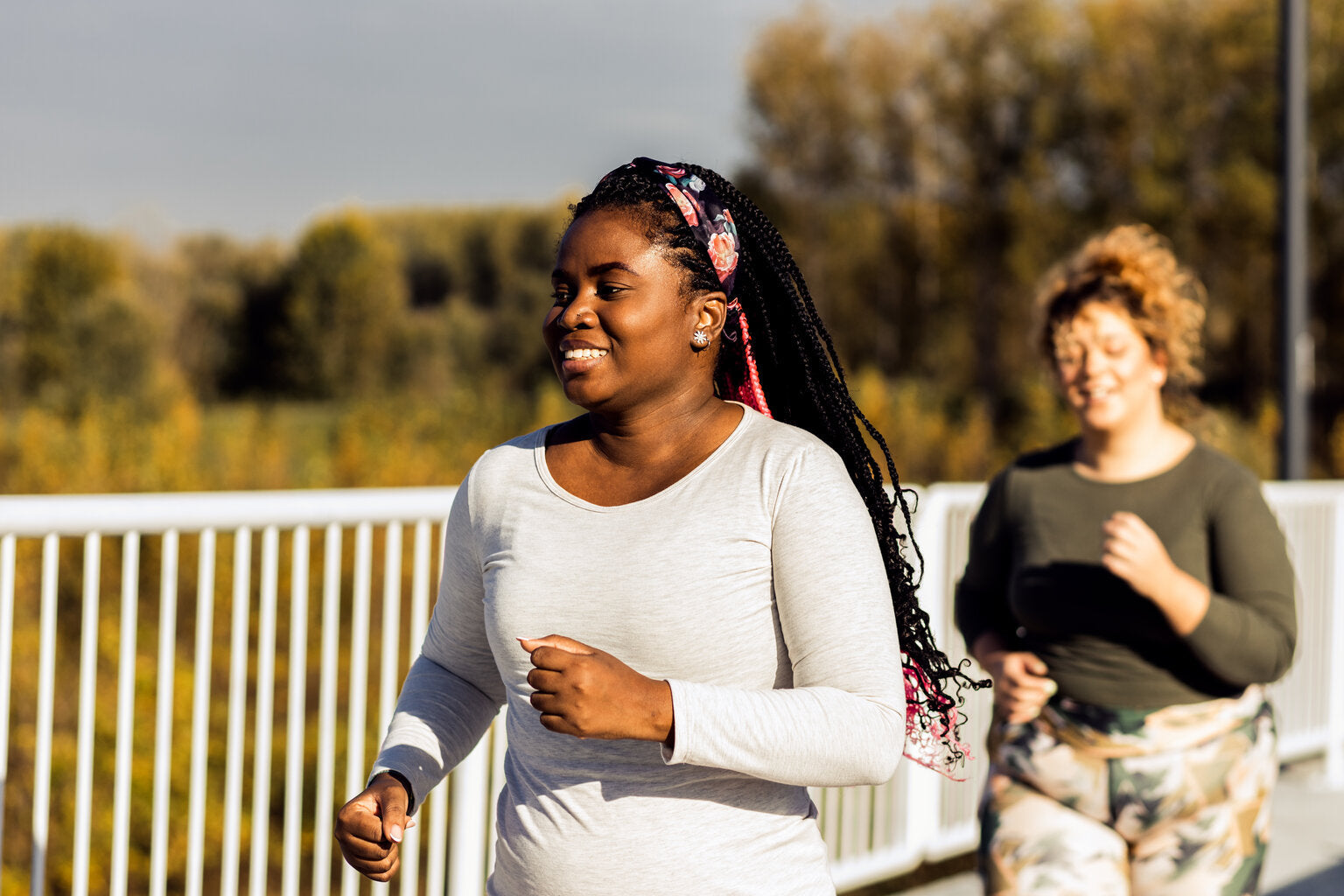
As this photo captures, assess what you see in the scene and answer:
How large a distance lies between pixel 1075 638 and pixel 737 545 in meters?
1.25

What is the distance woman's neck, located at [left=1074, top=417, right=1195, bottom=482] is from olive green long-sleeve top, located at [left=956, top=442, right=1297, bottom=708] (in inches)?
0.9

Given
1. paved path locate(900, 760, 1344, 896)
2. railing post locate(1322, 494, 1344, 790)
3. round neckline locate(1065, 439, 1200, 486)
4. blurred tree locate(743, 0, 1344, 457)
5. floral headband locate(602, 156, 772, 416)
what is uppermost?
blurred tree locate(743, 0, 1344, 457)

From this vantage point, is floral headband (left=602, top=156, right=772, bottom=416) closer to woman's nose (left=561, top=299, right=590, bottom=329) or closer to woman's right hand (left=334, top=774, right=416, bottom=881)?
woman's nose (left=561, top=299, right=590, bottom=329)

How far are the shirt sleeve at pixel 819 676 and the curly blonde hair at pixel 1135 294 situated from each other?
1.30 m

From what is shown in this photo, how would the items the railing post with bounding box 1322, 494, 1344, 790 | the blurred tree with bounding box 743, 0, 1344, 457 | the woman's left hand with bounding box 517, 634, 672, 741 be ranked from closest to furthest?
1. the woman's left hand with bounding box 517, 634, 672, 741
2. the railing post with bounding box 1322, 494, 1344, 790
3. the blurred tree with bounding box 743, 0, 1344, 457

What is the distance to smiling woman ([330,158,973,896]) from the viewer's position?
121cm

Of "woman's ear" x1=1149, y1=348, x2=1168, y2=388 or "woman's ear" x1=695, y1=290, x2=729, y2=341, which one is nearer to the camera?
"woman's ear" x1=695, y1=290, x2=729, y2=341

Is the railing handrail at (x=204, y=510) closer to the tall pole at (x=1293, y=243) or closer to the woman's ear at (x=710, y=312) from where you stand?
the woman's ear at (x=710, y=312)

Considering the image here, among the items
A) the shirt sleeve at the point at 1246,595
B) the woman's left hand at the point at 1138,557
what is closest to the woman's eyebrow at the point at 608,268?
the woman's left hand at the point at 1138,557

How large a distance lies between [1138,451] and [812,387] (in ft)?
3.61

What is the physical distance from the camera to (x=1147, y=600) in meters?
2.22

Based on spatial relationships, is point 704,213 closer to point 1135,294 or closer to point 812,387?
point 812,387

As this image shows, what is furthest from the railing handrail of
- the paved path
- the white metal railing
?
the paved path

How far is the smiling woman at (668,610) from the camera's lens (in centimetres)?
121
